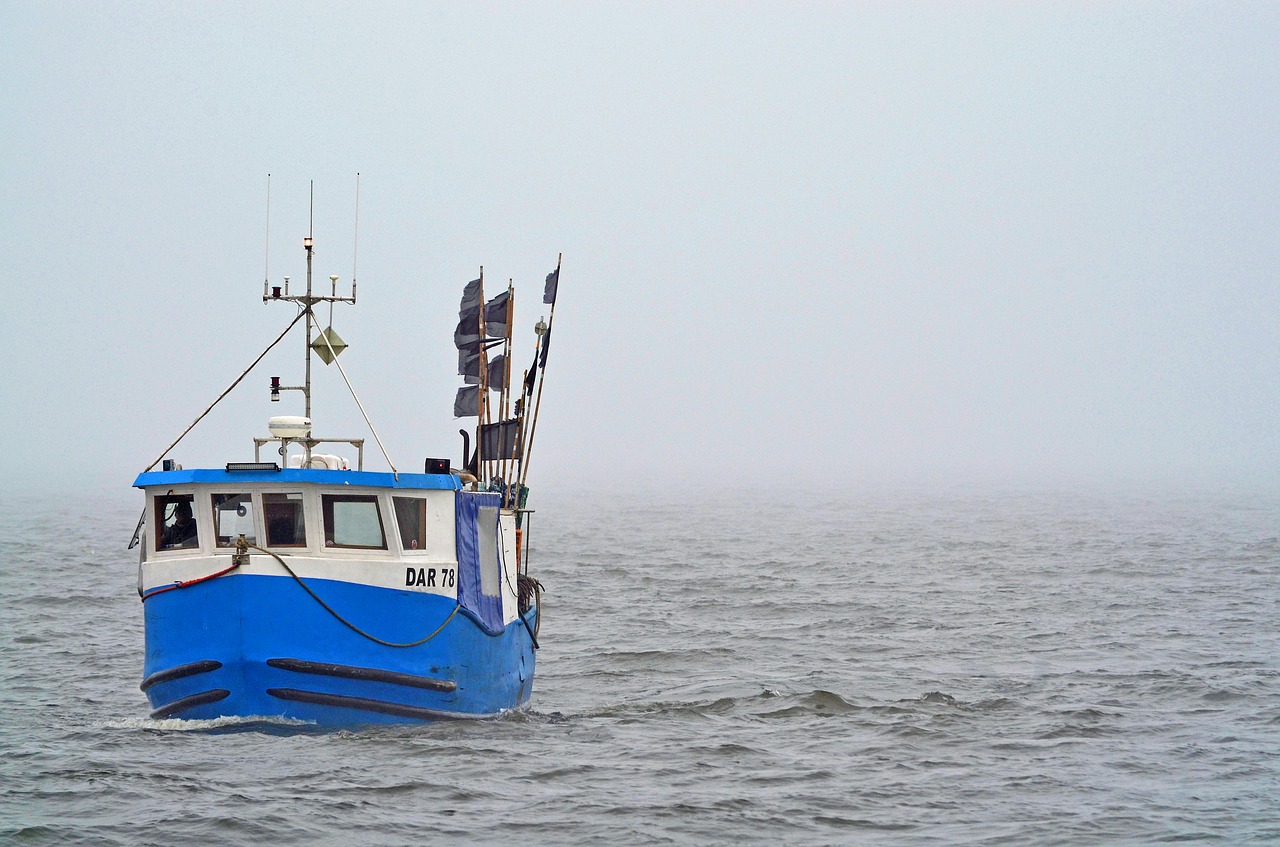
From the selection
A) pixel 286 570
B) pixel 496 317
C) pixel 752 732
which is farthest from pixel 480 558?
pixel 496 317

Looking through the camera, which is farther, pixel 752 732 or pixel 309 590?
pixel 752 732

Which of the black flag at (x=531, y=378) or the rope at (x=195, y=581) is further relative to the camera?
the black flag at (x=531, y=378)

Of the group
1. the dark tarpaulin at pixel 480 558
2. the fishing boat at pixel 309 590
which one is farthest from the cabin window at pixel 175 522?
the dark tarpaulin at pixel 480 558

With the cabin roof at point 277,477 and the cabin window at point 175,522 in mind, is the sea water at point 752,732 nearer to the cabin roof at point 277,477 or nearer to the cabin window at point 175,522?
the cabin window at point 175,522

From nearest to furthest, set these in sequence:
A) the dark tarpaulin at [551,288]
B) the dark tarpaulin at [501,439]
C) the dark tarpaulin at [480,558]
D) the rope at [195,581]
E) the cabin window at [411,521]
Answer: the rope at [195,581]
the cabin window at [411,521]
the dark tarpaulin at [480,558]
the dark tarpaulin at [501,439]
the dark tarpaulin at [551,288]

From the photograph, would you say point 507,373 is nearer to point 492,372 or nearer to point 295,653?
point 492,372

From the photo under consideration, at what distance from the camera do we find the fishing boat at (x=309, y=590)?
16984 mm

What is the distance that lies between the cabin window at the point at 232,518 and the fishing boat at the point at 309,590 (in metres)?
0.02

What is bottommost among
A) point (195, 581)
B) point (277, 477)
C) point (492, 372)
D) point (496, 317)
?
point (195, 581)

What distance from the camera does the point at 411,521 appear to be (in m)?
18.1

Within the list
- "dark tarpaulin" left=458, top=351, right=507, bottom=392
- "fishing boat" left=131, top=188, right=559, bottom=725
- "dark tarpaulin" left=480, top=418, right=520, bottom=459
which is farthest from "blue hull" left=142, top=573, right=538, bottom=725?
"dark tarpaulin" left=458, top=351, right=507, bottom=392

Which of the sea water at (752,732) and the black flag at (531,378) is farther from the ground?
the black flag at (531,378)

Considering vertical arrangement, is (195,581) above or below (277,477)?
below

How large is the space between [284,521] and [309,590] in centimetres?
105
